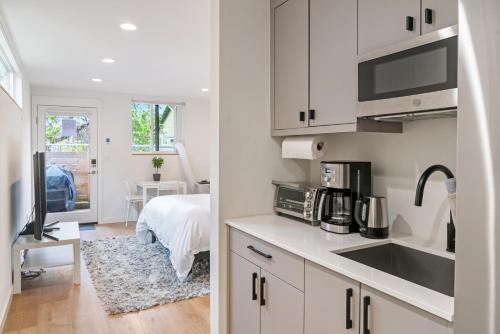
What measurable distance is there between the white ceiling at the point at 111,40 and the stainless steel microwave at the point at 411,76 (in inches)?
61.8

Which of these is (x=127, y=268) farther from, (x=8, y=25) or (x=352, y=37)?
(x=352, y=37)

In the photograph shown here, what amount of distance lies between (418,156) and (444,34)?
678 mm

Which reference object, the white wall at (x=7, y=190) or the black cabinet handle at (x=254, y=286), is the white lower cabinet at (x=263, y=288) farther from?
the white wall at (x=7, y=190)

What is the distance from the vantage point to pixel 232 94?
7.18 ft

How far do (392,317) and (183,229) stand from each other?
268cm

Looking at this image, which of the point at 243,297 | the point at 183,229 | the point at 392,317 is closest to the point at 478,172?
the point at 392,317

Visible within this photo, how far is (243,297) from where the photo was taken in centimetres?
202

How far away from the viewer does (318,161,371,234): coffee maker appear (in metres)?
1.89

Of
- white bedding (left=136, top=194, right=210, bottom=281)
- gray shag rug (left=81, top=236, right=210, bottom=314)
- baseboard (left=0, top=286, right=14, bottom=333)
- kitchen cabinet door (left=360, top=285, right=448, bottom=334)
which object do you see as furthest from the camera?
white bedding (left=136, top=194, right=210, bottom=281)

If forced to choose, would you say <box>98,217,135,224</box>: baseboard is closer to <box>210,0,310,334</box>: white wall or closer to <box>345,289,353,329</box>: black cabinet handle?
<box>210,0,310,334</box>: white wall

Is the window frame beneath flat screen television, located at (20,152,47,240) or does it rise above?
above

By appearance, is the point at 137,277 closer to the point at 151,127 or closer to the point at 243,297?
the point at 243,297

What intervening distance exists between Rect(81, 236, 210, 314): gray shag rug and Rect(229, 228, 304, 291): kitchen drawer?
4.59 feet

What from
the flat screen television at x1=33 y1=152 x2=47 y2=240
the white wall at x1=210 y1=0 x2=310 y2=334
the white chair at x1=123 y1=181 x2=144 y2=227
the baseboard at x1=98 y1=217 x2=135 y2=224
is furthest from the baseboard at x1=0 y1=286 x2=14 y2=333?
the baseboard at x1=98 y1=217 x2=135 y2=224
